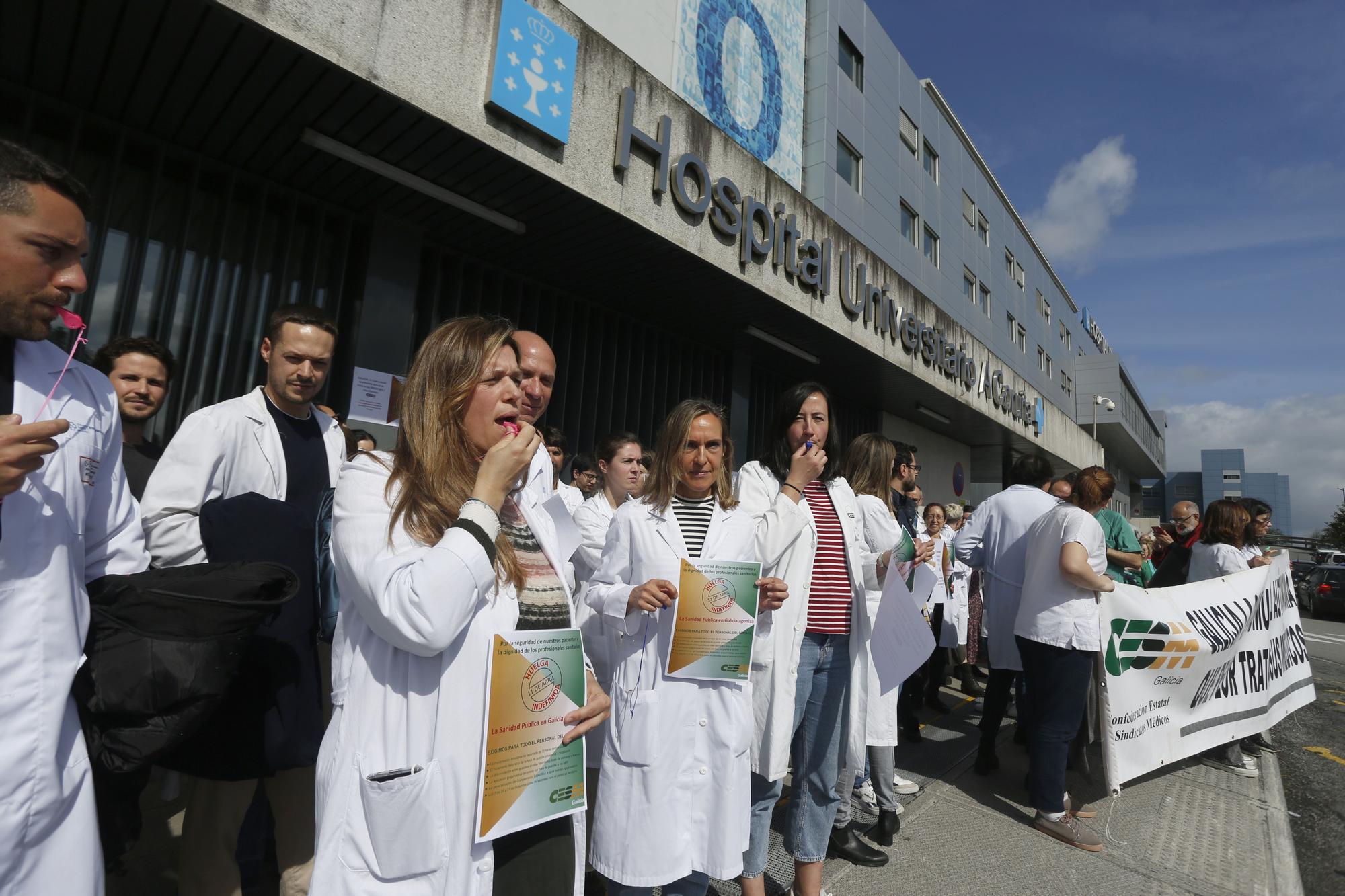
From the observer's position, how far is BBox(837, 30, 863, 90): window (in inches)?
585

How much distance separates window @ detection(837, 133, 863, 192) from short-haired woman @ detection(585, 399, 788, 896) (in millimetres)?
13702

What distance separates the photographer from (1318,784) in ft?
16.2

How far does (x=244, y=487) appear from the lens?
95.4 inches

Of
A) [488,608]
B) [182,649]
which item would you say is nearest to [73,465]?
[182,649]

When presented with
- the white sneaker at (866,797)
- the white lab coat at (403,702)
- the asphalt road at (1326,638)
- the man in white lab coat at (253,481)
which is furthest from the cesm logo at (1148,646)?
the asphalt road at (1326,638)

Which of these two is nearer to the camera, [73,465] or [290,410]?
[73,465]

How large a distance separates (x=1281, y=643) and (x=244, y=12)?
817cm

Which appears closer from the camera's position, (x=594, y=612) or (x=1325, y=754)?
(x=594, y=612)

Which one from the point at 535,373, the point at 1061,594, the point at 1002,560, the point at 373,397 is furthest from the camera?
the point at 373,397

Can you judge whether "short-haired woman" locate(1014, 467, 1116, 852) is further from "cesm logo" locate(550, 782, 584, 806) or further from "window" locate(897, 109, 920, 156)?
"window" locate(897, 109, 920, 156)

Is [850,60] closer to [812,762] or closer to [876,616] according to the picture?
[876,616]

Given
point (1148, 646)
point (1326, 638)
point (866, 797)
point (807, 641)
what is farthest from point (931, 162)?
point (807, 641)

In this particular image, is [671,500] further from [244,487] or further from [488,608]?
[244,487]

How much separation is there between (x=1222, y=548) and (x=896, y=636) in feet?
13.3
